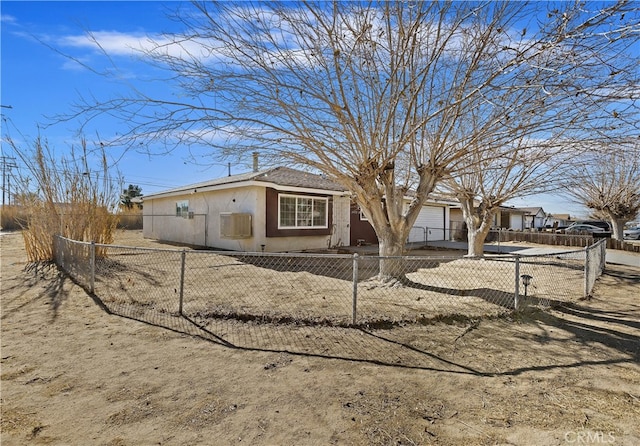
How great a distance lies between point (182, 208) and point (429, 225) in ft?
47.5

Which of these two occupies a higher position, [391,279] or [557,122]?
[557,122]

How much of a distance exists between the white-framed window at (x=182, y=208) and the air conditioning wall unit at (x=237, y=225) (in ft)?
15.7

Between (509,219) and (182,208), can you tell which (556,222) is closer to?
(509,219)

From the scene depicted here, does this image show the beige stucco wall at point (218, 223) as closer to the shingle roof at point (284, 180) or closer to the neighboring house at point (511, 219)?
the shingle roof at point (284, 180)

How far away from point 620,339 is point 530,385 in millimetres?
2364

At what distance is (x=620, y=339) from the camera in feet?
14.2

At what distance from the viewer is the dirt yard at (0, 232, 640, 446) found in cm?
232

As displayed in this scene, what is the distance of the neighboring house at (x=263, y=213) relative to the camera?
1262 centimetres

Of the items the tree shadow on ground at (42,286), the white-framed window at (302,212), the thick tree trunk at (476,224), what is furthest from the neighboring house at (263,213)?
the tree shadow on ground at (42,286)

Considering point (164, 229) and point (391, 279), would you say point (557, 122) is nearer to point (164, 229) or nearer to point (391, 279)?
point (391, 279)

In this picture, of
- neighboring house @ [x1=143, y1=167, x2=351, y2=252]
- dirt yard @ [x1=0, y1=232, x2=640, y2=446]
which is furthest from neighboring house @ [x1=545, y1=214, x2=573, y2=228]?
dirt yard @ [x1=0, y1=232, x2=640, y2=446]

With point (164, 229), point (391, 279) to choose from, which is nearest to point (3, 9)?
point (391, 279)

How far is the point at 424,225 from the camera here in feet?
68.9

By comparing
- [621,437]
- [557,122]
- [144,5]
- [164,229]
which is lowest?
[621,437]
